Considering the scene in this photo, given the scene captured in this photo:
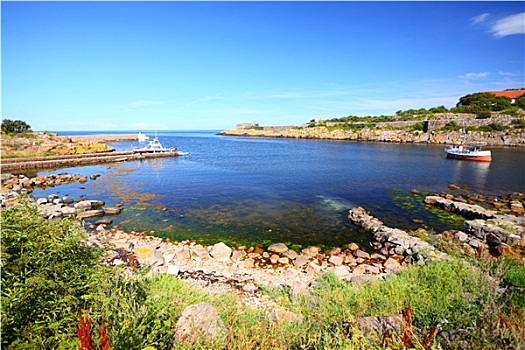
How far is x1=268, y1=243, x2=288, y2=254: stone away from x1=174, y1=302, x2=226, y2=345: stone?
22.1ft

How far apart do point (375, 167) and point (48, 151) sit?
1833 inches

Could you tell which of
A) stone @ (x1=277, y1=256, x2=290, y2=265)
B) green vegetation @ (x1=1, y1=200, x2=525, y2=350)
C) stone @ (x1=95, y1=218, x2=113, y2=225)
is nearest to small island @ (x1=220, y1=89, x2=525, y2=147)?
stone @ (x1=277, y1=256, x2=290, y2=265)

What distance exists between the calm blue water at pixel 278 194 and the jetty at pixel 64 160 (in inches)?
147

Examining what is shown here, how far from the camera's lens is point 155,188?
23.6 m

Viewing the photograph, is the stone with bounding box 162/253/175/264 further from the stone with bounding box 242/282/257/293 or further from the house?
the house

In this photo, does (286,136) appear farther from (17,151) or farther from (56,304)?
(56,304)

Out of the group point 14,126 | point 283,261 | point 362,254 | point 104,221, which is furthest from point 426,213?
point 14,126

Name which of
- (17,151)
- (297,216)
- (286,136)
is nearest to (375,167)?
(297,216)

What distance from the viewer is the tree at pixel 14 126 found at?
44.8 meters

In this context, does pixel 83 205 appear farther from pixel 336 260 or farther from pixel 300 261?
pixel 336 260

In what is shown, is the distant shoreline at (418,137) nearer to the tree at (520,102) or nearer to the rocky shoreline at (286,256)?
the tree at (520,102)

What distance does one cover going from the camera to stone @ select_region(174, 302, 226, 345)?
14.4 feet

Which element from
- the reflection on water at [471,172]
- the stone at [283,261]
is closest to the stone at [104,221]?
the stone at [283,261]

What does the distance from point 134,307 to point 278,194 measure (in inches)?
718
